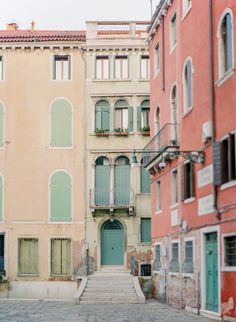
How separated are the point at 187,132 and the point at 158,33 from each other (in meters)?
7.04

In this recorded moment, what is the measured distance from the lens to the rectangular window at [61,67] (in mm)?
37719

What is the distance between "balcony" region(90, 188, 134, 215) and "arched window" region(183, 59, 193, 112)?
13620mm

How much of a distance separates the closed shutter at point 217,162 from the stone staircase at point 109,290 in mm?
10606

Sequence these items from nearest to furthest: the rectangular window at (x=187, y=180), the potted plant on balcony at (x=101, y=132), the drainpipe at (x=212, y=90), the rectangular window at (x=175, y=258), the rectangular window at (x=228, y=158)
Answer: the rectangular window at (x=228, y=158), the drainpipe at (x=212, y=90), the rectangular window at (x=187, y=180), the rectangular window at (x=175, y=258), the potted plant on balcony at (x=101, y=132)

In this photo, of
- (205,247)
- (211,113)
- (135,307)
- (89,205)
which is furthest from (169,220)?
(89,205)

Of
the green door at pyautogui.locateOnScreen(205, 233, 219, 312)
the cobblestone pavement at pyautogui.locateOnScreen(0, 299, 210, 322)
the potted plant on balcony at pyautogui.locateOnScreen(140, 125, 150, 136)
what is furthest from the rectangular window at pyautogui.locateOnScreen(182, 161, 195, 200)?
the potted plant on balcony at pyautogui.locateOnScreen(140, 125, 150, 136)

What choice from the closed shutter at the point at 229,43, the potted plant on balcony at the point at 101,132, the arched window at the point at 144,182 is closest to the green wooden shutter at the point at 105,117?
the potted plant on balcony at the point at 101,132

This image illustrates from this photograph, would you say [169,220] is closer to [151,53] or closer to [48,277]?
[151,53]

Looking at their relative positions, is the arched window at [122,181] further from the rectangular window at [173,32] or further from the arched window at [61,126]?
the rectangular window at [173,32]

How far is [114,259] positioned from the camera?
36625mm

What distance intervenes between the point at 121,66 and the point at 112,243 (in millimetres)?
8994

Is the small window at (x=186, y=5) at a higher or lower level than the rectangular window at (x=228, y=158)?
higher

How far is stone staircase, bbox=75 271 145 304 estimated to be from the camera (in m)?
29.0

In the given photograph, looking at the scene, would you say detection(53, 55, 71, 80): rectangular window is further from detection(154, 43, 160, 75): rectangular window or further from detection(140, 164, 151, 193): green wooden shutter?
detection(154, 43, 160, 75): rectangular window
